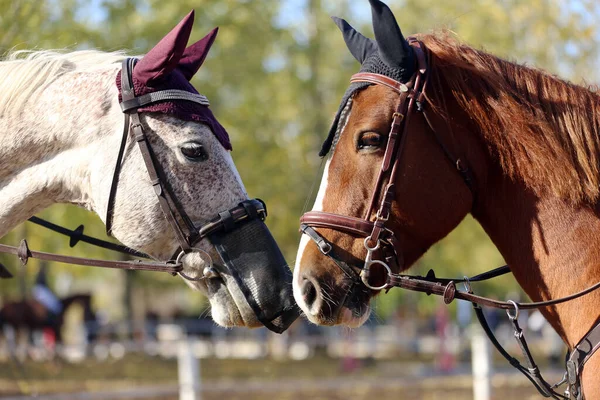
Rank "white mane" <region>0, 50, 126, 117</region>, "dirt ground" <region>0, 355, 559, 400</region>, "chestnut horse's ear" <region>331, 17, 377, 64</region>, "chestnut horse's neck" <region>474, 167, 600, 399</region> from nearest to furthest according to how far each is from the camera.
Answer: "chestnut horse's neck" <region>474, 167, 600, 399</region>
"chestnut horse's ear" <region>331, 17, 377, 64</region>
"white mane" <region>0, 50, 126, 117</region>
"dirt ground" <region>0, 355, 559, 400</region>

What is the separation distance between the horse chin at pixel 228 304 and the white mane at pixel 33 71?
1329 mm

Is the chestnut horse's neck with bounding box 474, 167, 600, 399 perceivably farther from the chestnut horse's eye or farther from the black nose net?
the black nose net

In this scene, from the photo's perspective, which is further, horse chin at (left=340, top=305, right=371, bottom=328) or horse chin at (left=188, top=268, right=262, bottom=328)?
horse chin at (left=188, top=268, right=262, bottom=328)

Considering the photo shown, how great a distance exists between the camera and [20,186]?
3781mm

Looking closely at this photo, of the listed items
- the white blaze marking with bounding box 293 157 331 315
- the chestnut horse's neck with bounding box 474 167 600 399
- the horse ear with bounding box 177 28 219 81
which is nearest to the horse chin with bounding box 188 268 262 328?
the white blaze marking with bounding box 293 157 331 315

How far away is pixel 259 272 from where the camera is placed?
3.71m

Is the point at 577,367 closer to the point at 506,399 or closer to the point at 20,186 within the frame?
the point at 20,186

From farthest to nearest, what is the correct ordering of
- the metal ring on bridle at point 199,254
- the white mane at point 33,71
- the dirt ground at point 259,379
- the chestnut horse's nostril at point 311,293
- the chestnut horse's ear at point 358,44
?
the dirt ground at point 259,379
the white mane at point 33,71
the metal ring on bridle at point 199,254
the chestnut horse's ear at point 358,44
the chestnut horse's nostril at point 311,293

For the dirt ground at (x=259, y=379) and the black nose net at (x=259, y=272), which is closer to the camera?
the black nose net at (x=259, y=272)

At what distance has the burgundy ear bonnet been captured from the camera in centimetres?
364

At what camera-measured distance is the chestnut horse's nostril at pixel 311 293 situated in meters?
3.20

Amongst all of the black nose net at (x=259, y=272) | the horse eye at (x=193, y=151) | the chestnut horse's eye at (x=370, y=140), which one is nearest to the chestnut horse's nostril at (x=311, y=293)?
the black nose net at (x=259, y=272)

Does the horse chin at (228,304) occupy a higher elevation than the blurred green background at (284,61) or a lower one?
lower

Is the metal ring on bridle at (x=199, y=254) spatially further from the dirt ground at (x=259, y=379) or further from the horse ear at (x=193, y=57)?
the dirt ground at (x=259, y=379)
